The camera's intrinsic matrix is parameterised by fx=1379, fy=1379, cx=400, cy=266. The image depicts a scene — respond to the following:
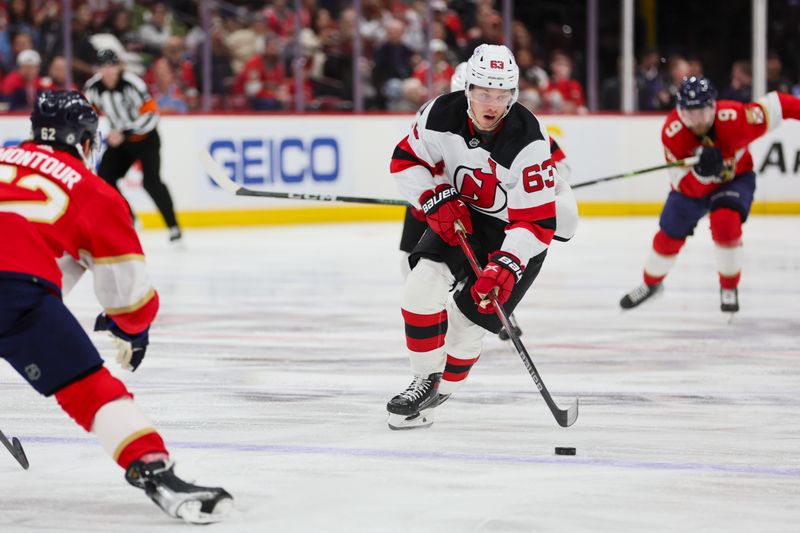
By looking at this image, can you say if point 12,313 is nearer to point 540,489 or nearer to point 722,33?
point 540,489

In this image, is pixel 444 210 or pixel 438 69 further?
pixel 438 69

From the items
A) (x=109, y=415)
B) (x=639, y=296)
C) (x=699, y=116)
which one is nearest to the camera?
(x=109, y=415)

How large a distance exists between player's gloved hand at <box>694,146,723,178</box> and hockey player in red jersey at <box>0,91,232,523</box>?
3.48 m

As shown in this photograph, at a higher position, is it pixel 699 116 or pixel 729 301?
pixel 699 116

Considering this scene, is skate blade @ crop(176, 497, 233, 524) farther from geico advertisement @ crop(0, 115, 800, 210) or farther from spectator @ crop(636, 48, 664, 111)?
spectator @ crop(636, 48, 664, 111)

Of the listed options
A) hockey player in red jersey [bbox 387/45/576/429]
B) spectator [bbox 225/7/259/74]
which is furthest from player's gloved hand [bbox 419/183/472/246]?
spectator [bbox 225/7/259/74]

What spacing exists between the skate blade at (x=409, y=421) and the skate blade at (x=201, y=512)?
3.18 feet

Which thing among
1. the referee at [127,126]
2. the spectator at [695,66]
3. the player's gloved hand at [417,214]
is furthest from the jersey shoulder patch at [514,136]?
the spectator at [695,66]

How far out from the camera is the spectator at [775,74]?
11461 millimetres

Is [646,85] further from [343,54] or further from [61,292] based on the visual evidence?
[61,292]

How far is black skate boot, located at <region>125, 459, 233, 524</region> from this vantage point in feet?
8.55

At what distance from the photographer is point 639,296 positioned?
5945mm

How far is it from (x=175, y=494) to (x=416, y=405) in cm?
113

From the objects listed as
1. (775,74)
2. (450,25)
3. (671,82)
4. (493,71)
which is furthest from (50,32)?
(493,71)
